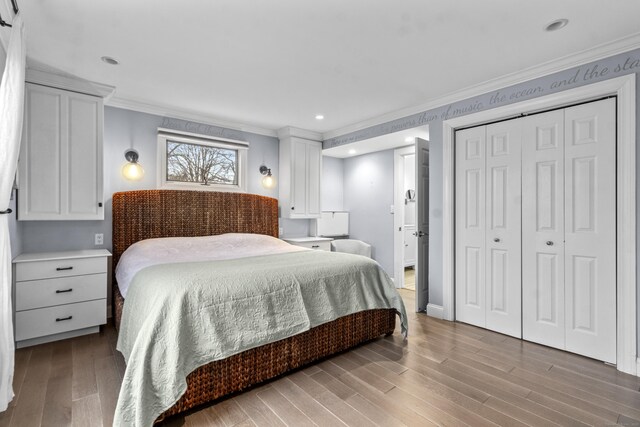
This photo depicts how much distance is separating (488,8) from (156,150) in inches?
140

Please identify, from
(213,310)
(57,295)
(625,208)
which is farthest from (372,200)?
(57,295)

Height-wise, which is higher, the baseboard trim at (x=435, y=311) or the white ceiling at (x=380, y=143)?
the white ceiling at (x=380, y=143)

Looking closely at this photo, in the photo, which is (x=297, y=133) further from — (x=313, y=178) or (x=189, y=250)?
(x=189, y=250)

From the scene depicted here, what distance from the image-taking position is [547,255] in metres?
2.83

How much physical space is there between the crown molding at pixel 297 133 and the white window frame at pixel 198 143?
0.61 m

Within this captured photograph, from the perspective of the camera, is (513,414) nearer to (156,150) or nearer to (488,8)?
(488,8)

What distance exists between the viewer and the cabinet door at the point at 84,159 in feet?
9.97

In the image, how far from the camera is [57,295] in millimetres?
2809

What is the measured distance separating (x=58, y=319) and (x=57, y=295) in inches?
8.3

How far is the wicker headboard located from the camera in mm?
3510

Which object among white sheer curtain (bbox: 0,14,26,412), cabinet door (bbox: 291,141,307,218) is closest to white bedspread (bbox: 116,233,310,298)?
white sheer curtain (bbox: 0,14,26,412)

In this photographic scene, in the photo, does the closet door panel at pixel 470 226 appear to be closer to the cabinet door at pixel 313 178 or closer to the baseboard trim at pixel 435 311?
the baseboard trim at pixel 435 311

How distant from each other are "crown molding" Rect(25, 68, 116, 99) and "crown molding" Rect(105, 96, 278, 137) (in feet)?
1.14

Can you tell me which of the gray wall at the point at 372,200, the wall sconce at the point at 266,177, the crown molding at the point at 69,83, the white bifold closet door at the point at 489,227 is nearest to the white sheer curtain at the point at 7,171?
the crown molding at the point at 69,83
